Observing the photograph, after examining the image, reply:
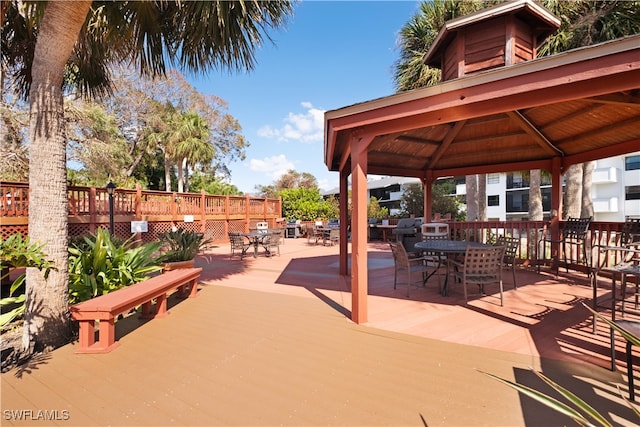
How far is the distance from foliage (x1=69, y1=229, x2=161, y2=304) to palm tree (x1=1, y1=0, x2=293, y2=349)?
0.61 m

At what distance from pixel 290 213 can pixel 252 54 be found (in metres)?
16.9

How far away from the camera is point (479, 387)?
2582mm

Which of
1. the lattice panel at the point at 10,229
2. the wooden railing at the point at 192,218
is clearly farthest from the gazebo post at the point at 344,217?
the lattice panel at the point at 10,229

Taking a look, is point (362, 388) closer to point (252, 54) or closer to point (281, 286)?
point (281, 286)

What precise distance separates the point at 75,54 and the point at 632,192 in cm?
3727

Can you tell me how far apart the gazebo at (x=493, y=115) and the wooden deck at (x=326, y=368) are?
3.11ft

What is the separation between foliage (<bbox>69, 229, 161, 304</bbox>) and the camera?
4227 millimetres

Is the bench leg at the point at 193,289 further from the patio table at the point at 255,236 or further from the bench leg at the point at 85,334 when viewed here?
the patio table at the point at 255,236

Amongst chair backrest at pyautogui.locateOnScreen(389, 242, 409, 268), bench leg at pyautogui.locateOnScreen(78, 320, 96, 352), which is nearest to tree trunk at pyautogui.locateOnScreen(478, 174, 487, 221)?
chair backrest at pyautogui.locateOnScreen(389, 242, 409, 268)

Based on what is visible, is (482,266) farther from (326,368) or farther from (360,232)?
(326,368)

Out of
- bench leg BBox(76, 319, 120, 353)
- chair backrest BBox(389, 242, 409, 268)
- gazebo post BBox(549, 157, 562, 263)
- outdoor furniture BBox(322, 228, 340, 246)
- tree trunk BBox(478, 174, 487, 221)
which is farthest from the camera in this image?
tree trunk BBox(478, 174, 487, 221)

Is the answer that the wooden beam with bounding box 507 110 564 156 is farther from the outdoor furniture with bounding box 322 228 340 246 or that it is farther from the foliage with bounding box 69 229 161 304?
the outdoor furniture with bounding box 322 228 340 246

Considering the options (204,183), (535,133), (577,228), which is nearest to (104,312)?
(535,133)

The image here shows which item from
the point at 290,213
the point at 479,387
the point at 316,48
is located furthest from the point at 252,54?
the point at 290,213
